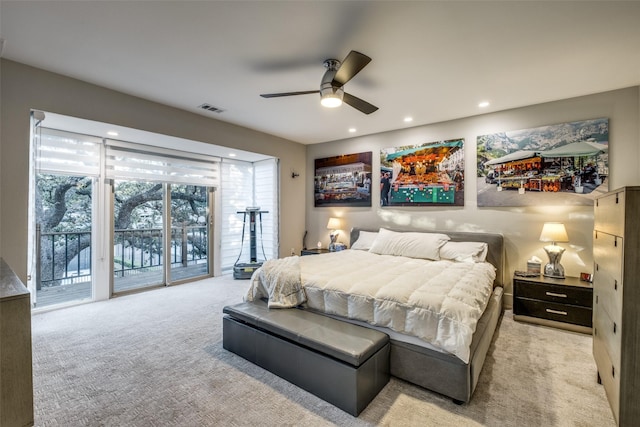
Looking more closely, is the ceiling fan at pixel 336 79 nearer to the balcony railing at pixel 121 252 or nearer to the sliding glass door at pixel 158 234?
the sliding glass door at pixel 158 234

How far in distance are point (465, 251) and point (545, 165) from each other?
4.83 feet

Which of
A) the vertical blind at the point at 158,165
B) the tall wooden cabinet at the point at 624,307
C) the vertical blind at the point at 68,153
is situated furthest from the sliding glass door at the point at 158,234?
the tall wooden cabinet at the point at 624,307

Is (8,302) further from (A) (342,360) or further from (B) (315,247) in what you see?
(B) (315,247)

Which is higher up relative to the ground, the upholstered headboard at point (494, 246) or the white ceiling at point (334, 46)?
the white ceiling at point (334, 46)

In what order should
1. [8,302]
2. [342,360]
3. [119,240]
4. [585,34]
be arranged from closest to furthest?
[8,302] → [342,360] → [585,34] → [119,240]

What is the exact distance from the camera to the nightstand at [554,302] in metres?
3.10

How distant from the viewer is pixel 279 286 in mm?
2691

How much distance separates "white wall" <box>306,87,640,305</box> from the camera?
10.8 feet

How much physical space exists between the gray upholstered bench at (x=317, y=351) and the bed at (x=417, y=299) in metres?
0.13

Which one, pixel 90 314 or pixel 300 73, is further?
pixel 90 314

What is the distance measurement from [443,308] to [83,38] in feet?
11.6

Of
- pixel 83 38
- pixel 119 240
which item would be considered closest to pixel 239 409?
pixel 83 38

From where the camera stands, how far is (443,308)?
202cm

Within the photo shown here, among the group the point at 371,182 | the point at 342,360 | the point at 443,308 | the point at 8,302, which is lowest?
the point at 342,360
